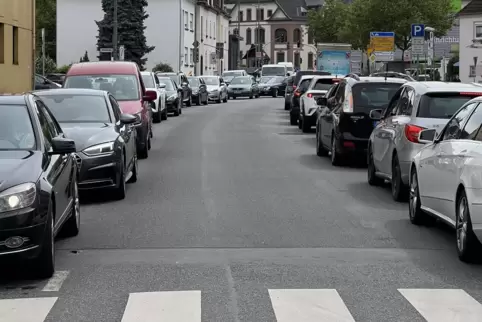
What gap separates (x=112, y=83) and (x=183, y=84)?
84.0ft

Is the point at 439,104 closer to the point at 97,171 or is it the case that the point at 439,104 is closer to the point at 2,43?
the point at 97,171

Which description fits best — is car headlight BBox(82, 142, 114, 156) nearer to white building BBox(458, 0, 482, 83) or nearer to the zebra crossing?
the zebra crossing

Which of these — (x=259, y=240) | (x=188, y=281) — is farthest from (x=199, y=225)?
(x=188, y=281)

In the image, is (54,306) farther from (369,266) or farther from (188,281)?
(369,266)

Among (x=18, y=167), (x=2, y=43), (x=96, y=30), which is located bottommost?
(x=18, y=167)

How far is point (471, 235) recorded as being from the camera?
28.8ft

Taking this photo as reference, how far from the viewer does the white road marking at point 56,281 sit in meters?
7.93

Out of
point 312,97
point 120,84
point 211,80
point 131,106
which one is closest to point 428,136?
point 131,106

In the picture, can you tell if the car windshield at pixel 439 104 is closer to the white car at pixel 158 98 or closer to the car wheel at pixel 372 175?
the car wheel at pixel 372 175

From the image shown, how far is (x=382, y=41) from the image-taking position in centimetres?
5169

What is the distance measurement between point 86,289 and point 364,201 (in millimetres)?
6340

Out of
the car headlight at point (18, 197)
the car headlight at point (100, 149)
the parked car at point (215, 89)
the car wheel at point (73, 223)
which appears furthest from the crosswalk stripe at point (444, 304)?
the parked car at point (215, 89)

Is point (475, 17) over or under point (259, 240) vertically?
over

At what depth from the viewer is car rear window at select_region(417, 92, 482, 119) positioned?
43.4 feet
